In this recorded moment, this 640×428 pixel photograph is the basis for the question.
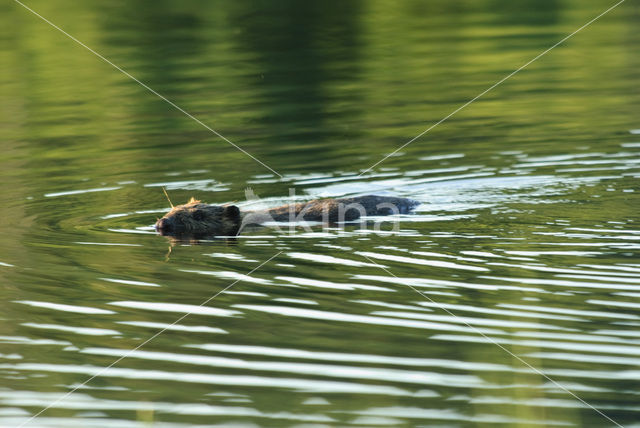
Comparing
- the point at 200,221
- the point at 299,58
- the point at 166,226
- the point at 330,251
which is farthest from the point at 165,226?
the point at 299,58

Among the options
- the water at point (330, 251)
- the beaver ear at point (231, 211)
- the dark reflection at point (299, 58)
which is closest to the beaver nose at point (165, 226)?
the water at point (330, 251)

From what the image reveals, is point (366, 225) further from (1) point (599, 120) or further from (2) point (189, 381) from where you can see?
(1) point (599, 120)

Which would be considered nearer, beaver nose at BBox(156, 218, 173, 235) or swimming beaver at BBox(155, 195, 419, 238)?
beaver nose at BBox(156, 218, 173, 235)

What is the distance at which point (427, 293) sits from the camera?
9.18 m

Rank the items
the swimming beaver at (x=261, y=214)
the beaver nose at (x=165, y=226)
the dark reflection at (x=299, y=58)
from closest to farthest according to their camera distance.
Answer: the beaver nose at (x=165, y=226) → the swimming beaver at (x=261, y=214) → the dark reflection at (x=299, y=58)

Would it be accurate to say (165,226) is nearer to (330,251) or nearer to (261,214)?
(261,214)

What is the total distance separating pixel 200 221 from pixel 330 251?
7.60ft

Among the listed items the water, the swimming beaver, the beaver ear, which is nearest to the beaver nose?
the swimming beaver

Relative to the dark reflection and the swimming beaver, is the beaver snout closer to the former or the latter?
the swimming beaver

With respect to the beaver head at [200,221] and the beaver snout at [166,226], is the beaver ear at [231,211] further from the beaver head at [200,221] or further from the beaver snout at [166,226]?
the beaver snout at [166,226]

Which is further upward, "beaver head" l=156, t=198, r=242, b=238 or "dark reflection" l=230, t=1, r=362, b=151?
"dark reflection" l=230, t=1, r=362, b=151

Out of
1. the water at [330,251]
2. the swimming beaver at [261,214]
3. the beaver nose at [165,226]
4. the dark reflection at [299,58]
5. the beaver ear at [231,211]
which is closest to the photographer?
the water at [330,251]

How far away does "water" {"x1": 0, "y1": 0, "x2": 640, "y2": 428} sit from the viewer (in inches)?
282

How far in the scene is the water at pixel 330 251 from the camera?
23.5ft
